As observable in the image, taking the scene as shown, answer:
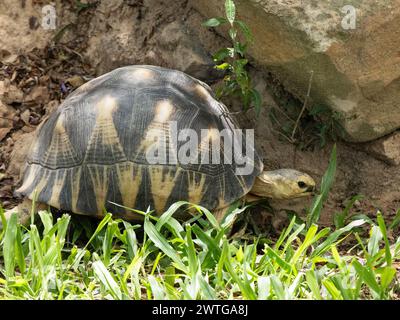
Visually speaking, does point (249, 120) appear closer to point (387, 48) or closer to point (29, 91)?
point (387, 48)

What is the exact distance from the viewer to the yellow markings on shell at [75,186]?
4.02 meters

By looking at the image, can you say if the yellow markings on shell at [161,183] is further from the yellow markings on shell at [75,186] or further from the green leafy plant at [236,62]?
the green leafy plant at [236,62]

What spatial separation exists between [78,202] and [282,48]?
54.7 inches

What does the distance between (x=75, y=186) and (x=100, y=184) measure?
0.45 feet

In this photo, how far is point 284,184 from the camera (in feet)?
14.0

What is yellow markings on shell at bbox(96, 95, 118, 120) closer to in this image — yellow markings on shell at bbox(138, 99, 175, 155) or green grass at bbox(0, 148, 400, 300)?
yellow markings on shell at bbox(138, 99, 175, 155)

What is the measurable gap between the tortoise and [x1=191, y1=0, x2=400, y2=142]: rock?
47cm

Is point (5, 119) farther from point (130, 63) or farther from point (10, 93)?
point (130, 63)

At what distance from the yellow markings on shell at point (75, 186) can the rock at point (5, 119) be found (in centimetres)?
107

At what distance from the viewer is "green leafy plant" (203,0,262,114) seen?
163 inches

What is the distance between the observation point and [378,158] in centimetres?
464
